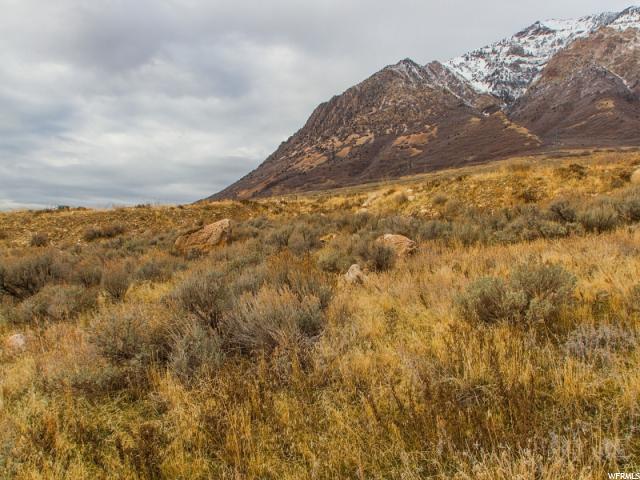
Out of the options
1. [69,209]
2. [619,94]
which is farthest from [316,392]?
[619,94]

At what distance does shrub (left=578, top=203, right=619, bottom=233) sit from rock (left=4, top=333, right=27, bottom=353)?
1023 cm

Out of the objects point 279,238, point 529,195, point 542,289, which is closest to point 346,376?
point 542,289

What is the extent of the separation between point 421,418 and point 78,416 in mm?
2583

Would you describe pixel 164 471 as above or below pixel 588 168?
below

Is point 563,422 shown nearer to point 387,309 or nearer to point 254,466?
point 254,466

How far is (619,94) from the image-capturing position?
148875 mm

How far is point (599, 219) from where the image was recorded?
7.19 metres

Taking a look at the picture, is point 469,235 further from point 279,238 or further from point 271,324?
point 271,324

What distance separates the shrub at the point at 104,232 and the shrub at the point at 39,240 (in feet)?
4.62

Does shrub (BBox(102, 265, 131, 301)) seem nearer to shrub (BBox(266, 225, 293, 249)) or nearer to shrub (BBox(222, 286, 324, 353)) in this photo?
shrub (BBox(222, 286, 324, 353))

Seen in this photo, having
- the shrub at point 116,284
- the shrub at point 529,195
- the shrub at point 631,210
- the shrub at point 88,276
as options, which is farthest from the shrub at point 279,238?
the shrub at point 631,210

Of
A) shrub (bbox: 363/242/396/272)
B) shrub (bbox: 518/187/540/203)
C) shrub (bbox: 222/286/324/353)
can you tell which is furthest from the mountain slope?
shrub (bbox: 222/286/324/353)

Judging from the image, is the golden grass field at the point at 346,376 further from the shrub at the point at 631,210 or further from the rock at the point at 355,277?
the shrub at the point at 631,210

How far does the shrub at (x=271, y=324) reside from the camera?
126 inches
